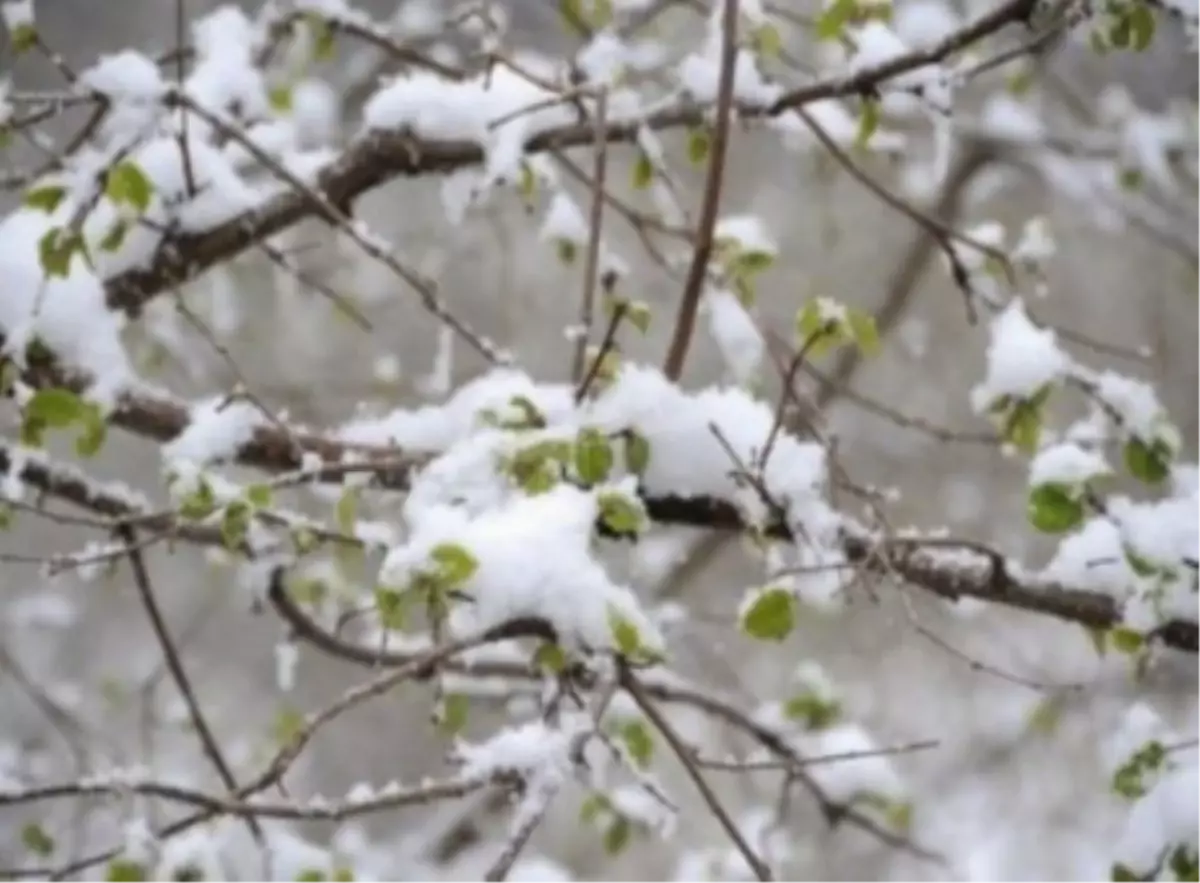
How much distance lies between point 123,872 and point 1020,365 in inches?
21.8

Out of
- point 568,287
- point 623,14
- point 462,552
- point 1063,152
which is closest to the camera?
point 462,552

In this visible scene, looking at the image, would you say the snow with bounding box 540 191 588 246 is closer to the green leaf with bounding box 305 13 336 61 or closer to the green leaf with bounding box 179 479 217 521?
the green leaf with bounding box 305 13 336 61

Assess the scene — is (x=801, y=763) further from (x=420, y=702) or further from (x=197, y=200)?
(x=420, y=702)

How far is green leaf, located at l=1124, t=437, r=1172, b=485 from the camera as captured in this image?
2.51ft

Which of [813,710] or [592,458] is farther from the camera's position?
[813,710]

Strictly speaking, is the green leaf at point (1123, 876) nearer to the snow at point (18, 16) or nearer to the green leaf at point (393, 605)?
the green leaf at point (393, 605)

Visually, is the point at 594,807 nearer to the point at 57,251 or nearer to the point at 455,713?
the point at 455,713

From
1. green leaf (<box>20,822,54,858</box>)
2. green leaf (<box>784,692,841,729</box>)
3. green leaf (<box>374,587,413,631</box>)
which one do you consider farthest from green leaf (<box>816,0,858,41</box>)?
green leaf (<box>20,822,54,858</box>)

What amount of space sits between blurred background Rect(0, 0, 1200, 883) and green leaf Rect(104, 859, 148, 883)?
145 centimetres

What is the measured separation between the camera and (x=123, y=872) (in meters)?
0.73

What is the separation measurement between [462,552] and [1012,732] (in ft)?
7.50

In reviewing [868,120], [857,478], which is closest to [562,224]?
[868,120]

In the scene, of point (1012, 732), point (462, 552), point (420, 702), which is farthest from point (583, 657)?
point (1012, 732)

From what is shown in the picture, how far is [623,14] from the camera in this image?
152cm
